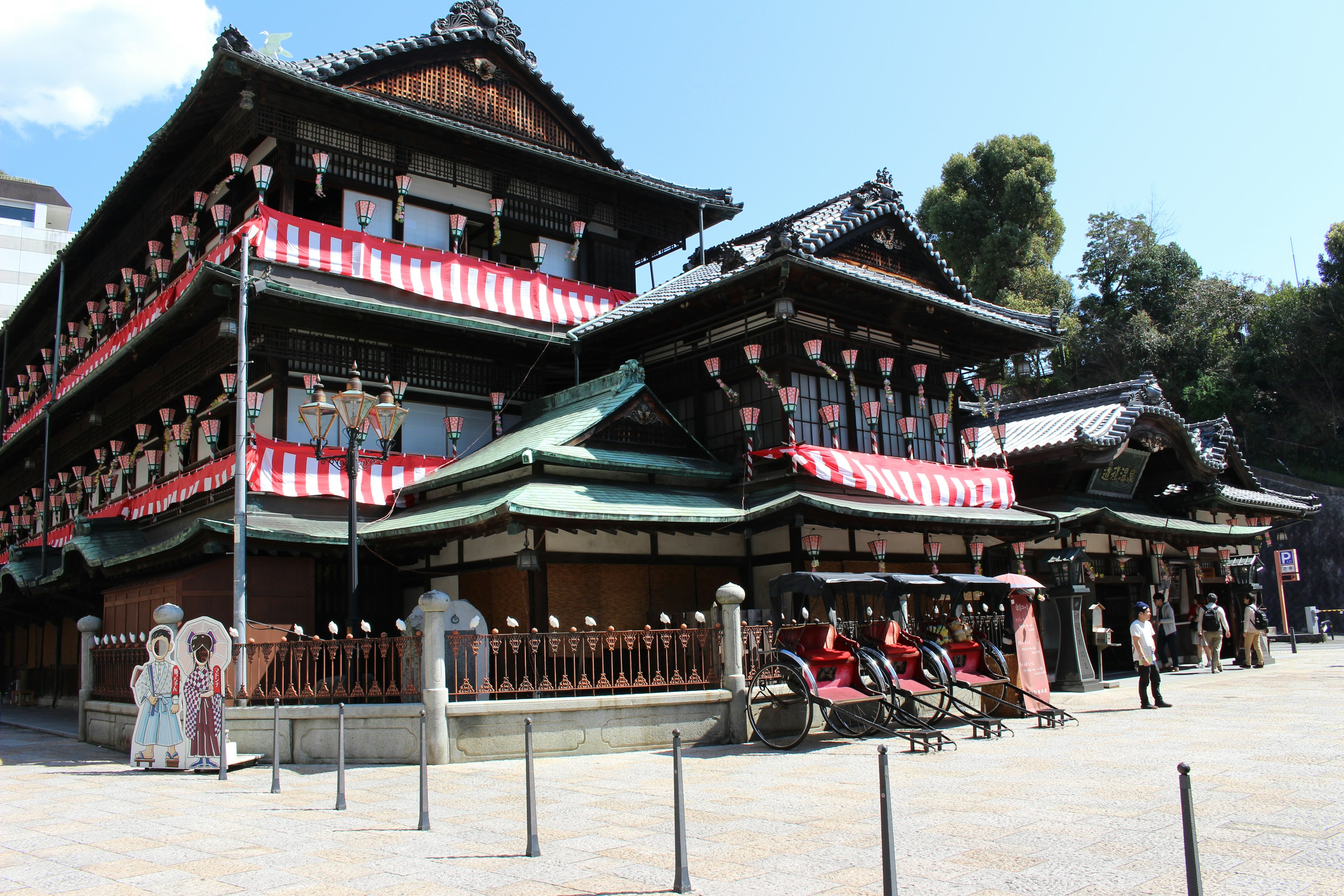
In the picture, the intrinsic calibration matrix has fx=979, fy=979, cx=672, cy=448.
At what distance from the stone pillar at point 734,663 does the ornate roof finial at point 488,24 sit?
15.3 m

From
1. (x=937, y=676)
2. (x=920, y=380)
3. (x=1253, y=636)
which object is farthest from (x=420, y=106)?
(x=1253, y=636)

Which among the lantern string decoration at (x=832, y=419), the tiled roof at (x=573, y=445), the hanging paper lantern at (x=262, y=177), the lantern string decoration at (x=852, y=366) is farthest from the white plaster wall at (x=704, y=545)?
the hanging paper lantern at (x=262, y=177)

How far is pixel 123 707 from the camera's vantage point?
1554 centimetres

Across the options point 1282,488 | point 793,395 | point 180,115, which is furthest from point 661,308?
point 1282,488

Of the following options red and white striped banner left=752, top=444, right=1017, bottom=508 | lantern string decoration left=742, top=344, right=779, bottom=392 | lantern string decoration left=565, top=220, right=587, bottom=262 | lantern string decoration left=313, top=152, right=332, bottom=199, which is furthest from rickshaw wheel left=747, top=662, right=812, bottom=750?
lantern string decoration left=565, top=220, right=587, bottom=262

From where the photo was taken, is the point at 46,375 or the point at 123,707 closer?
the point at 123,707

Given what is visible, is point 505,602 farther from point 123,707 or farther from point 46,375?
point 46,375

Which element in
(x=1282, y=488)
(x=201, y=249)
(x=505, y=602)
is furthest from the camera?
(x=1282, y=488)

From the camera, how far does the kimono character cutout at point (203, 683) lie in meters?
12.2

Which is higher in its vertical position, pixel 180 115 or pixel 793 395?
pixel 180 115

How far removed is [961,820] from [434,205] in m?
17.4

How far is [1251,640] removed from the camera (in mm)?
24109

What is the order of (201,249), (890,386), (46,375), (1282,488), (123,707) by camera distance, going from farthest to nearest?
(1282,488), (46,375), (201,249), (890,386), (123,707)

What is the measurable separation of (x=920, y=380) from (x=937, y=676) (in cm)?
867
